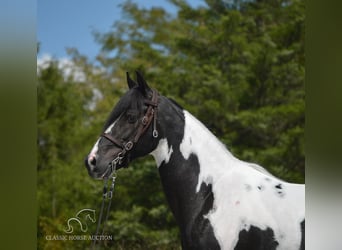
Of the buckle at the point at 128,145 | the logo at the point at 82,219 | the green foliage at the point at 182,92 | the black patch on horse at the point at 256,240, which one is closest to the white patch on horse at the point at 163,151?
the buckle at the point at 128,145

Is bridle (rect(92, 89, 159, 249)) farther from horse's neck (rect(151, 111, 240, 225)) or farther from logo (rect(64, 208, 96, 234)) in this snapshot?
logo (rect(64, 208, 96, 234))

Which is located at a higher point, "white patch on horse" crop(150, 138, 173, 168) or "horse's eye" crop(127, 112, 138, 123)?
"horse's eye" crop(127, 112, 138, 123)

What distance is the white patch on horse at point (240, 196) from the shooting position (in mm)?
2379

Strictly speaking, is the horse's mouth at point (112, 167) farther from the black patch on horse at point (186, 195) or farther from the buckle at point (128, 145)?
the black patch on horse at point (186, 195)

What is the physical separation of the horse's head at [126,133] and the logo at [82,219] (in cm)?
99

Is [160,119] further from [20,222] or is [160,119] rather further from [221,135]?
[221,135]

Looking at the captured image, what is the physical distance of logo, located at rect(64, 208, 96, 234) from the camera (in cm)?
337

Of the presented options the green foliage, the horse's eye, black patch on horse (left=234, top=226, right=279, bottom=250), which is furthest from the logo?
black patch on horse (left=234, top=226, right=279, bottom=250)

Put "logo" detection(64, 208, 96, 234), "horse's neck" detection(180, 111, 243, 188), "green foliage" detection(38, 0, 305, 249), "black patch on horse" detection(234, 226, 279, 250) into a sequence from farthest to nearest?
1. "green foliage" detection(38, 0, 305, 249)
2. "logo" detection(64, 208, 96, 234)
3. "horse's neck" detection(180, 111, 243, 188)
4. "black patch on horse" detection(234, 226, 279, 250)

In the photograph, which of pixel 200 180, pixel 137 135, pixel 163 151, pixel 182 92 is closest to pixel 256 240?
pixel 200 180

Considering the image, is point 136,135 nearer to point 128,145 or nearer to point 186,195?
point 128,145

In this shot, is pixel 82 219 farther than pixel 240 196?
Yes

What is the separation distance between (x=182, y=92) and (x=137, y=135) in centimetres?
174

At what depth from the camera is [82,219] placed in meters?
3.48
